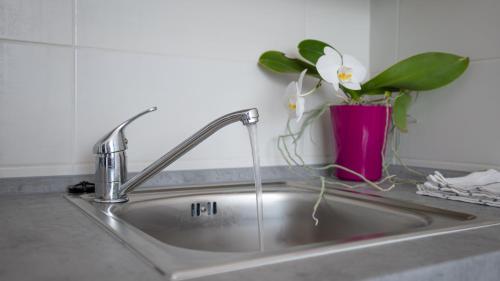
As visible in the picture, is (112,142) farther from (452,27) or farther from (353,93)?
(452,27)

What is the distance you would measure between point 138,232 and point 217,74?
0.58 metres

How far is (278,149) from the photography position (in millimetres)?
1178

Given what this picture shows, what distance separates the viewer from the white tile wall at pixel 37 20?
33.5 inches

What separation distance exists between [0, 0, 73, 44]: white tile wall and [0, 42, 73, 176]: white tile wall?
0.06 ft

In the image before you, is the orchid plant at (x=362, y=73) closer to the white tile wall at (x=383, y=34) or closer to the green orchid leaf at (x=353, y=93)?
the green orchid leaf at (x=353, y=93)

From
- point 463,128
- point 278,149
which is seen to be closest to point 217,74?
point 278,149

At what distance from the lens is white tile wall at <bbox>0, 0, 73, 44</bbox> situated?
85cm

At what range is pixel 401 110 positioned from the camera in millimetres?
1094

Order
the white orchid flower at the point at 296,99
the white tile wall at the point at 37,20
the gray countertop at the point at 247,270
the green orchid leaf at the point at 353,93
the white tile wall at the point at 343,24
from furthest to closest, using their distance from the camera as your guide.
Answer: the white tile wall at the point at 343,24 < the green orchid leaf at the point at 353,93 < the white orchid flower at the point at 296,99 < the white tile wall at the point at 37,20 < the gray countertop at the point at 247,270

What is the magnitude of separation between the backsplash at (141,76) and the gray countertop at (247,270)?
279mm

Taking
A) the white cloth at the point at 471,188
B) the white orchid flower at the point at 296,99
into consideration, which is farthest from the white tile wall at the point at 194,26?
the white cloth at the point at 471,188

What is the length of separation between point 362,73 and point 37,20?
67 centimetres

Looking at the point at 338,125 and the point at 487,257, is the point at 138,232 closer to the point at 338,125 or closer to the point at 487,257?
the point at 487,257

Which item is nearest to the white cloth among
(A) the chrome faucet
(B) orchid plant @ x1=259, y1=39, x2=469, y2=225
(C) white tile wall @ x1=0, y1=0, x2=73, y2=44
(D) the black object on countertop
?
(B) orchid plant @ x1=259, y1=39, x2=469, y2=225
